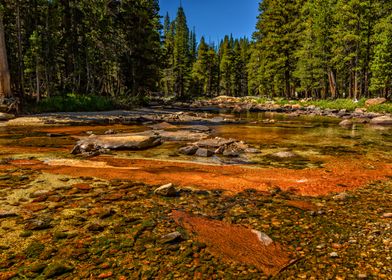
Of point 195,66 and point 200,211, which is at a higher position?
point 195,66

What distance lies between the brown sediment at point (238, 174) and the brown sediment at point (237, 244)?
4.59 feet

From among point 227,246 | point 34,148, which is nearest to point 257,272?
point 227,246

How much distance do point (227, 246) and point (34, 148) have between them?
729cm

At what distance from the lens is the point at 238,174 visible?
19.6 ft

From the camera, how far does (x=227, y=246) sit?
10.1 ft

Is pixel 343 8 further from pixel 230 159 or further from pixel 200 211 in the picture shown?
pixel 200 211

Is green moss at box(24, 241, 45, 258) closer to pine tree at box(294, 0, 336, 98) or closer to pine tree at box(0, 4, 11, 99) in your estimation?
pine tree at box(0, 4, 11, 99)

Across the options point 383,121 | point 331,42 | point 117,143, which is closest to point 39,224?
point 117,143

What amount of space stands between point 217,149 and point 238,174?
2481 millimetres

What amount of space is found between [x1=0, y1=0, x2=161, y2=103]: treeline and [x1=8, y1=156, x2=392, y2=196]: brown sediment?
1904cm

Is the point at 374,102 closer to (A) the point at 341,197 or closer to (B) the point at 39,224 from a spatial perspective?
(A) the point at 341,197

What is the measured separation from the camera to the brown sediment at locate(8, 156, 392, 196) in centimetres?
519

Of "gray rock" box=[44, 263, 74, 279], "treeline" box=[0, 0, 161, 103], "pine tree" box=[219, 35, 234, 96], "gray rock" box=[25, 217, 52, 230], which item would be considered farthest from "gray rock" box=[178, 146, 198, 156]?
"pine tree" box=[219, 35, 234, 96]

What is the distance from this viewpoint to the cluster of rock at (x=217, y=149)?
26.3ft
